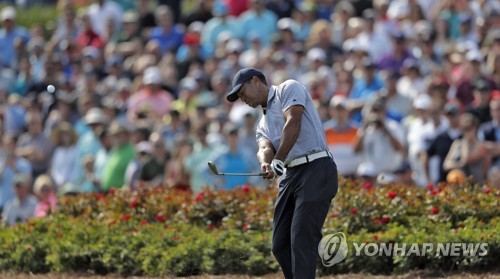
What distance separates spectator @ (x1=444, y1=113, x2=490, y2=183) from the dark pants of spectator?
5.63 meters

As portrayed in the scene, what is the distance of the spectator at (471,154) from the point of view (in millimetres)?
14617

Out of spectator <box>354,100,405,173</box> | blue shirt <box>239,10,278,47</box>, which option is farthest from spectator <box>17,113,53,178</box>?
spectator <box>354,100,405,173</box>

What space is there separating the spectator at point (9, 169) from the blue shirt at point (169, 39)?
4433 mm

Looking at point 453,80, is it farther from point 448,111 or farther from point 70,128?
point 70,128

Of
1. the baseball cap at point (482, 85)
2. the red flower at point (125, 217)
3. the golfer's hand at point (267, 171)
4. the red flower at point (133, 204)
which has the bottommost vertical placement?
the red flower at point (125, 217)

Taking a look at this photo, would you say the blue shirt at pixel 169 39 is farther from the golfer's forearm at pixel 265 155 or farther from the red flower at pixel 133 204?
the golfer's forearm at pixel 265 155

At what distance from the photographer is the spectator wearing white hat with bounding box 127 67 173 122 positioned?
19.0 m

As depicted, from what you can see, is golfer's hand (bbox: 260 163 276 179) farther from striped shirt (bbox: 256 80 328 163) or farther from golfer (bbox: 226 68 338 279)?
striped shirt (bbox: 256 80 328 163)

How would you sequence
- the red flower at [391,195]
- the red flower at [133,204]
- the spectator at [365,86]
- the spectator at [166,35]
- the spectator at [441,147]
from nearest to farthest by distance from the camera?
1. the red flower at [391,195]
2. the red flower at [133,204]
3. the spectator at [441,147]
4. the spectator at [365,86]
5. the spectator at [166,35]

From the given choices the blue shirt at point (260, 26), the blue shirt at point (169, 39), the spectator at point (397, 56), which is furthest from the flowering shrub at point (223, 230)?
the blue shirt at point (169, 39)

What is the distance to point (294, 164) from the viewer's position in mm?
9391

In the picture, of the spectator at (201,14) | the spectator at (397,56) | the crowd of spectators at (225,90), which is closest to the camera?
the crowd of spectators at (225,90)

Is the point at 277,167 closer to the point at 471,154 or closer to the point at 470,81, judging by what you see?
the point at 471,154

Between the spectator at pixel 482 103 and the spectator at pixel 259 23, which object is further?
the spectator at pixel 259 23
